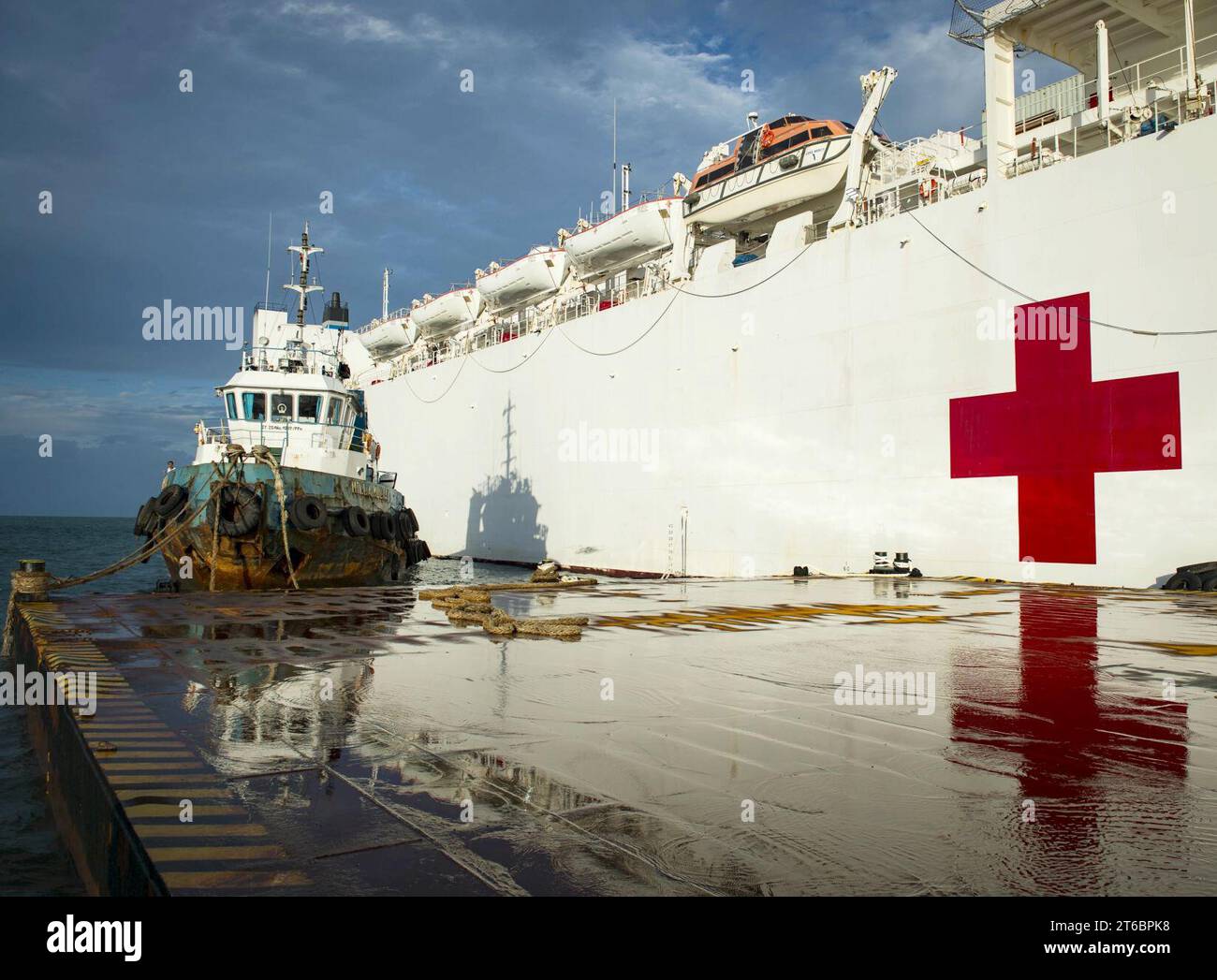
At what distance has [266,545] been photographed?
48.2 ft

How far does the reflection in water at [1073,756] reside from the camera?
2.65 meters

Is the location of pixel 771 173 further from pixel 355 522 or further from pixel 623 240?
pixel 355 522

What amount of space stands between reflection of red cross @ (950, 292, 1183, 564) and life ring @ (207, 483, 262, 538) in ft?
40.1

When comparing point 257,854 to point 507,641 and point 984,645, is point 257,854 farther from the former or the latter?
point 984,645

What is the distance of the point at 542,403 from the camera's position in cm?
2708

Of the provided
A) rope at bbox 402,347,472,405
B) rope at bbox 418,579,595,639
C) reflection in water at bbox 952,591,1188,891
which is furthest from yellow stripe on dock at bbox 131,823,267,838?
rope at bbox 402,347,472,405

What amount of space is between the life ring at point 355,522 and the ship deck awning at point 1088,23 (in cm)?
Result: 1435

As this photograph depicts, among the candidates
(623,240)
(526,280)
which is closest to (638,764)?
(623,240)

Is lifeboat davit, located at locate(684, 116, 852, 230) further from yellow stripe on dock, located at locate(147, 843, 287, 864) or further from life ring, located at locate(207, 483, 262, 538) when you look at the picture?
yellow stripe on dock, located at locate(147, 843, 287, 864)

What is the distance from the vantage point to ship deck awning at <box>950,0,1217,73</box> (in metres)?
15.4
